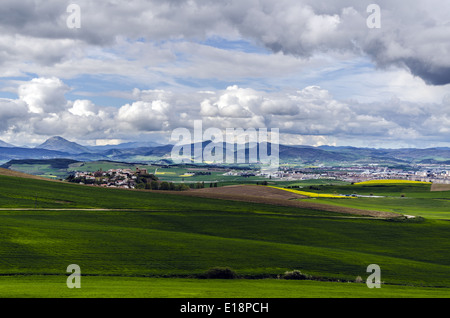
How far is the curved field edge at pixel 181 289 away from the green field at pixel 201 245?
11 cm

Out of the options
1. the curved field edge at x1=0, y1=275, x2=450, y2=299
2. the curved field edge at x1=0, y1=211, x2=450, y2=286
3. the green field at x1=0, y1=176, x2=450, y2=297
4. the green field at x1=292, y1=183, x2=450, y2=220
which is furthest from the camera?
the green field at x1=292, y1=183, x2=450, y2=220

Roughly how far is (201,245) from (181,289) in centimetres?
2265

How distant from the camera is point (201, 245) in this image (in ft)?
176

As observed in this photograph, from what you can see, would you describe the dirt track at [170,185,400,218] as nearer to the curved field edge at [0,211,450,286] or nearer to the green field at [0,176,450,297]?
the green field at [0,176,450,297]

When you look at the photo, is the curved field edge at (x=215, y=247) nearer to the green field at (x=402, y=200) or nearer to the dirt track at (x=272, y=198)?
the dirt track at (x=272, y=198)

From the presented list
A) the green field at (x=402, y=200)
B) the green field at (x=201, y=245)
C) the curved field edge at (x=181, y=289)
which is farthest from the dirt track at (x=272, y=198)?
the curved field edge at (x=181, y=289)

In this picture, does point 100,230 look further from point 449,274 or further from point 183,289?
point 449,274

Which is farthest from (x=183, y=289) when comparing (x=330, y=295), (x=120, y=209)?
(x=120, y=209)

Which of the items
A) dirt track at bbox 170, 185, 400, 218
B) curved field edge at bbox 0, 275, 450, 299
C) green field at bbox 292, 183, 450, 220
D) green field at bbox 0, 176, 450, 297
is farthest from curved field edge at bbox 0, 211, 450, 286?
green field at bbox 292, 183, 450, 220

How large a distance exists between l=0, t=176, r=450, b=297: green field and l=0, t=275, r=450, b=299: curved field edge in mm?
114

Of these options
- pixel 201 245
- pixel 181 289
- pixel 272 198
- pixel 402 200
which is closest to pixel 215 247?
pixel 201 245

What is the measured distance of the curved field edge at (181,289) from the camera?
27.4 metres

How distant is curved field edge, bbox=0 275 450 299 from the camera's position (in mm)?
27406
